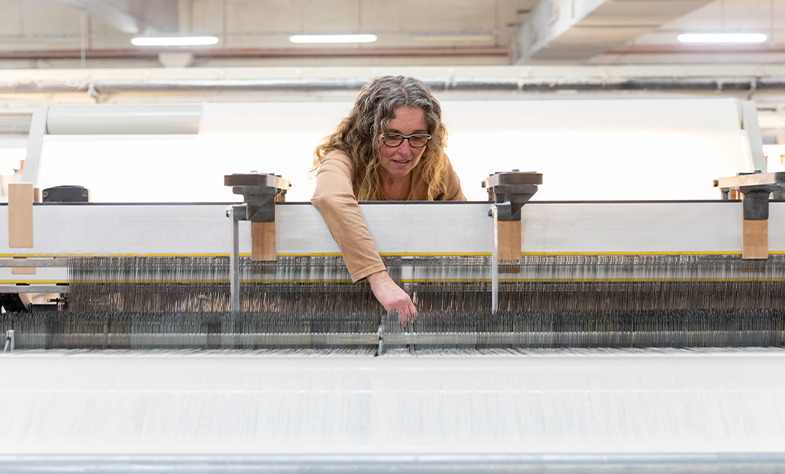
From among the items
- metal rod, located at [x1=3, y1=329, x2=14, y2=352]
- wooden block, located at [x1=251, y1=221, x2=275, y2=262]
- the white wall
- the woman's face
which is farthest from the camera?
the white wall

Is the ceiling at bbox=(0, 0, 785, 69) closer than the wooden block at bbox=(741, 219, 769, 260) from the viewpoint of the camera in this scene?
No

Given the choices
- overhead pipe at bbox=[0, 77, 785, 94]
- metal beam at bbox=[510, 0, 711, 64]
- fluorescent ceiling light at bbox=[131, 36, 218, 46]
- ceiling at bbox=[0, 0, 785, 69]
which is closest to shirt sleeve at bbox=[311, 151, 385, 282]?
metal beam at bbox=[510, 0, 711, 64]

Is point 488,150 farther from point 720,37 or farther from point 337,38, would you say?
point 720,37

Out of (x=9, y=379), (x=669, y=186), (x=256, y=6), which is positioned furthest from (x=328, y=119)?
(x=256, y=6)

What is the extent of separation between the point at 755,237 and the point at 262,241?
0.90 m

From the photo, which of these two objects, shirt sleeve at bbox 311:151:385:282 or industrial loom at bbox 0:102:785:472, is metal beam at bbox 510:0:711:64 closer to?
industrial loom at bbox 0:102:785:472

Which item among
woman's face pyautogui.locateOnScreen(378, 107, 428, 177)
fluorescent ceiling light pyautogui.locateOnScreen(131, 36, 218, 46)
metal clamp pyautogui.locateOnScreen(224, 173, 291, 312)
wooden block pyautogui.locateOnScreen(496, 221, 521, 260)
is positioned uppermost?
fluorescent ceiling light pyautogui.locateOnScreen(131, 36, 218, 46)

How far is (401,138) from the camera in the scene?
117 cm

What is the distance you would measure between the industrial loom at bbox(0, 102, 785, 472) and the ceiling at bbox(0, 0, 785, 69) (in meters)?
4.34

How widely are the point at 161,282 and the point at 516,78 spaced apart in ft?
11.3

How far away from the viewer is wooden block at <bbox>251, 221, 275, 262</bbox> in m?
1.03

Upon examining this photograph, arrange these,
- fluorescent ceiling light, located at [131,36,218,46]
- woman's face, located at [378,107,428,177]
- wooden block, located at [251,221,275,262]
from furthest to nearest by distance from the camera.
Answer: fluorescent ceiling light, located at [131,36,218,46] → woman's face, located at [378,107,428,177] → wooden block, located at [251,221,275,262]

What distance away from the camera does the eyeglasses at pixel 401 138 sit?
1.17 meters

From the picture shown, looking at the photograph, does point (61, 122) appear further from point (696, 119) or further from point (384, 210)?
point (696, 119)
